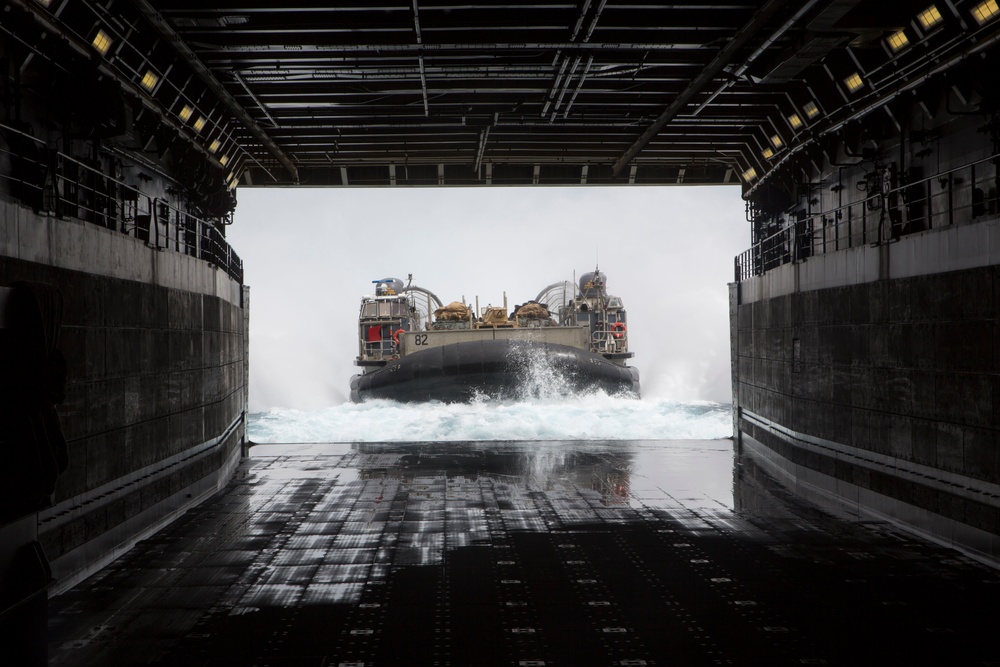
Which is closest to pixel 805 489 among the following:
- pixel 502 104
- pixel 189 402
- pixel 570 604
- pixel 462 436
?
pixel 570 604

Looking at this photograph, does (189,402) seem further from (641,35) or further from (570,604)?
(641,35)

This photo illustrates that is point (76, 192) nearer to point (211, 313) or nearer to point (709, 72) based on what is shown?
point (211, 313)

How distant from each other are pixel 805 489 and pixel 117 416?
10.9m

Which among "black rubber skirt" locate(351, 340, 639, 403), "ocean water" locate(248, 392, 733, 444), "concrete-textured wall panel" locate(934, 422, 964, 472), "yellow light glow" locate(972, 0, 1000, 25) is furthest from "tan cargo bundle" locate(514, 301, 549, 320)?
"concrete-textured wall panel" locate(934, 422, 964, 472)

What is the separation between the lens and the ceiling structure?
1134 cm

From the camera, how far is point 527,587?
8.28m

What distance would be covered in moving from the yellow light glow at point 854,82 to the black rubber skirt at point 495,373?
77.9ft

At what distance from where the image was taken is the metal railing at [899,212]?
36.8 feet

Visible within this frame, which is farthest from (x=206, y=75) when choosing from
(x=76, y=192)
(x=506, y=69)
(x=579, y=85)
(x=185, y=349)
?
(x=579, y=85)

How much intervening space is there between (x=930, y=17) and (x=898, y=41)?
0.84 meters

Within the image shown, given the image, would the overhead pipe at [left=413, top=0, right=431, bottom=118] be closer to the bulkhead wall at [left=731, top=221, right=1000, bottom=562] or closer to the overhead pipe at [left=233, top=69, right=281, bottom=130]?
the overhead pipe at [left=233, top=69, right=281, bottom=130]

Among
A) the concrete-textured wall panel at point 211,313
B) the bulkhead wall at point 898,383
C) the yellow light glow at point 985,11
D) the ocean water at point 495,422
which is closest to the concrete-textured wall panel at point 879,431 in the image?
the bulkhead wall at point 898,383

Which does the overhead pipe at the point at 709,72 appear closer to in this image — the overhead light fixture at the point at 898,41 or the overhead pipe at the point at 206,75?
the overhead light fixture at the point at 898,41

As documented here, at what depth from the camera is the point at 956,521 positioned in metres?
9.59
